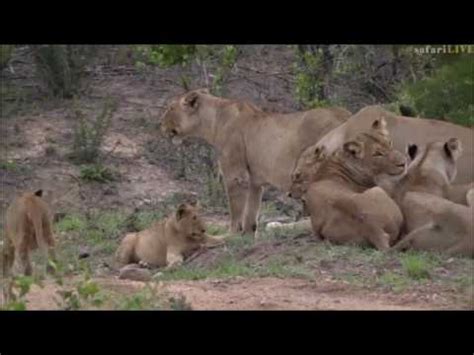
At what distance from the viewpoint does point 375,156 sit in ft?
32.8

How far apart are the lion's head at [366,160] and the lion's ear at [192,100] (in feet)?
6.68

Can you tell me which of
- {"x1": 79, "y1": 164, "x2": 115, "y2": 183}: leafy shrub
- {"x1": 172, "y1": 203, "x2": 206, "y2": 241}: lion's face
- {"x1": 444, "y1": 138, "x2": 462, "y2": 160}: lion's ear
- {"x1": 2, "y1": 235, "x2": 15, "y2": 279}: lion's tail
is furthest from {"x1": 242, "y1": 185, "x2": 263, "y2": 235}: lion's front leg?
{"x1": 79, "y1": 164, "x2": 115, "y2": 183}: leafy shrub

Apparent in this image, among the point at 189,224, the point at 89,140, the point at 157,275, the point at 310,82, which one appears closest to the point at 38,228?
the point at 157,275

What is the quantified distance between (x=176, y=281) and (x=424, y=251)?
1.71m

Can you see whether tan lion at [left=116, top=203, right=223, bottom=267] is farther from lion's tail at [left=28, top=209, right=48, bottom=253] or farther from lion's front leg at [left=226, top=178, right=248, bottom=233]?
lion's tail at [left=28, top=209, right=48, bottom=253]

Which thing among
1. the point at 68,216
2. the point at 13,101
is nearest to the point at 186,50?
the point at 68,216

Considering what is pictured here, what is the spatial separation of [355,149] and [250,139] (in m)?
1.76

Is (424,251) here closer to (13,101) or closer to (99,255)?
(99,255)

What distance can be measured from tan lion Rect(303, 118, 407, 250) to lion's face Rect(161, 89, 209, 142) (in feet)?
6.94

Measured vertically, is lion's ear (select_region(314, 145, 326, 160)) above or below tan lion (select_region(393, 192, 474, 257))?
above

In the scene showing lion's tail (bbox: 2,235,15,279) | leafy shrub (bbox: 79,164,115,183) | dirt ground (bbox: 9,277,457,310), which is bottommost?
leafy shrub (bbox: 79,164,115,183)

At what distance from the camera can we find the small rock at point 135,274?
9.59m

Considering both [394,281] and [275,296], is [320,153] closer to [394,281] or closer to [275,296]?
[394,281]

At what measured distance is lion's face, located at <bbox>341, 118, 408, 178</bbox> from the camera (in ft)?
32.6
